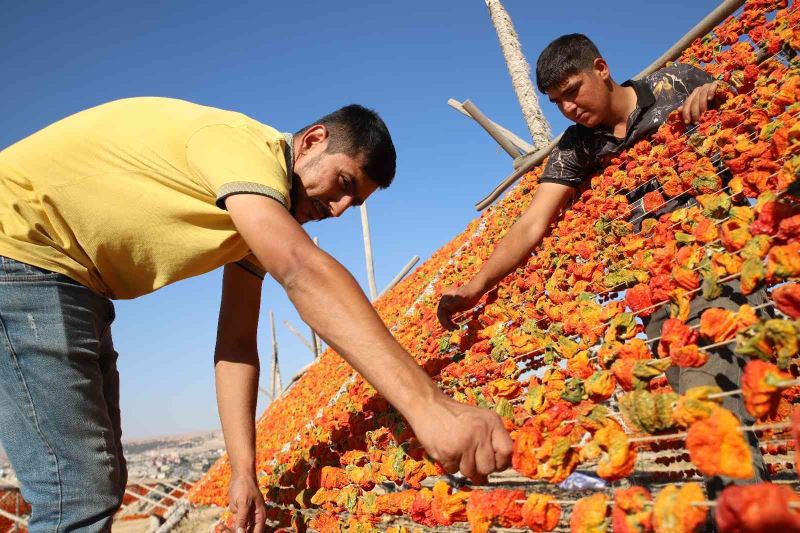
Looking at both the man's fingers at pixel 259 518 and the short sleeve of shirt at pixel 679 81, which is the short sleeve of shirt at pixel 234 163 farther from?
the short sleeve of shirt at pixel 679 81

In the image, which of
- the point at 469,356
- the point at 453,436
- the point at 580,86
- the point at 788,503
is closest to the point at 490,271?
the point at 469,356

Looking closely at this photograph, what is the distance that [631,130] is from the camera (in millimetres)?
3262

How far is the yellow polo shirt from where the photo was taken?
1810 millimetres

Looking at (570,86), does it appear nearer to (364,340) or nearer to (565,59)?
(565,59)

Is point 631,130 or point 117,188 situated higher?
point 631,130

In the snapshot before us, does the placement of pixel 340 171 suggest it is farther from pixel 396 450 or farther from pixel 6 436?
pixel 6 436

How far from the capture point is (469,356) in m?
2.73

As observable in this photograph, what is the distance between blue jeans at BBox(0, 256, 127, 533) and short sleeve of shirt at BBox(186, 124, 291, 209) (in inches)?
31.0

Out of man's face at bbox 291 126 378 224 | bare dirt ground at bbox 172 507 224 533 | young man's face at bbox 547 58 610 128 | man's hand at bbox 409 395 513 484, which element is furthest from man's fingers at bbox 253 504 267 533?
bare dirt ground at bbox 172 507 224 533

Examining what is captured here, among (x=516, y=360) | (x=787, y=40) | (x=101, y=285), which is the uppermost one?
(x=787, y=40)

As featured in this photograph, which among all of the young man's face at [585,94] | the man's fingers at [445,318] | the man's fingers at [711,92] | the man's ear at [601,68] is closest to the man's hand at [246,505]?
the man's fingers at [445,318]

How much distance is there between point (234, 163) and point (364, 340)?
0.78 metres

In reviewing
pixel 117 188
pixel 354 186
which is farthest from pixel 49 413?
pixel 354 186

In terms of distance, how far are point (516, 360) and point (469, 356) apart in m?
0.39
